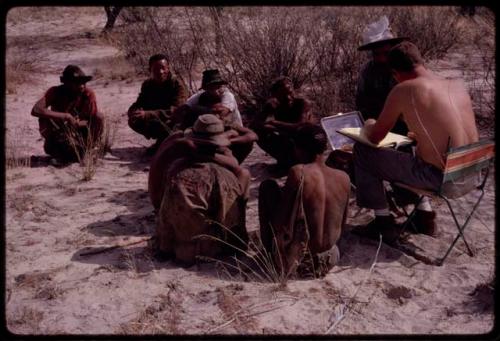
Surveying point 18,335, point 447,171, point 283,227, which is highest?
point 447,171

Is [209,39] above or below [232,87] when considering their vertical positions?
above

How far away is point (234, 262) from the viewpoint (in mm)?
4086

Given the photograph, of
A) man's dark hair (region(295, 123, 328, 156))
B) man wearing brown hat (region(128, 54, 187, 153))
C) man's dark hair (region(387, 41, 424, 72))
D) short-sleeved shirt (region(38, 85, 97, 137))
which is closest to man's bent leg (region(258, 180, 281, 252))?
man's dark hair (region(295, 123, 328, 156))

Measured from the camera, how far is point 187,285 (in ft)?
12.4

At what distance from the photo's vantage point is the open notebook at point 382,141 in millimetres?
4246

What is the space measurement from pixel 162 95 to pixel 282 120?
1544 millimetres

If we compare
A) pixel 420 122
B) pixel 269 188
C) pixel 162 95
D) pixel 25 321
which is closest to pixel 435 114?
pixel 420 122

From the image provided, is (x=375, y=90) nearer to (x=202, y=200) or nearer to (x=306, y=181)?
(x=306, y=181)

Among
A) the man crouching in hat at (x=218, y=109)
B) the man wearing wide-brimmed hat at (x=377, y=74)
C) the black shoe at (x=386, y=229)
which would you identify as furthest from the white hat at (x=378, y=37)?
the black shoe at (x=386, y=229)

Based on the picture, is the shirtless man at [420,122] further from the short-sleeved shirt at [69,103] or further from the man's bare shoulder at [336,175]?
the short-sleeved shirt at [69,103]

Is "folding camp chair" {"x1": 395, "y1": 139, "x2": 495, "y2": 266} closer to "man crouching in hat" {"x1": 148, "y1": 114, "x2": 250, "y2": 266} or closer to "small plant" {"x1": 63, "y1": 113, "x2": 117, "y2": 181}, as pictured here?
"man crouching in hat" {"x1": 148, "y1": 114, "x2": 250, "y2": 266}
